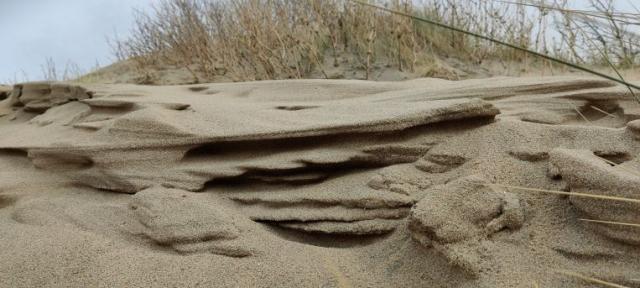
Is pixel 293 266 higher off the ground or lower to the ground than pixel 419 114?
lower

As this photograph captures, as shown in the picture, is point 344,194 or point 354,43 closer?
point 344,194

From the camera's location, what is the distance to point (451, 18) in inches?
205

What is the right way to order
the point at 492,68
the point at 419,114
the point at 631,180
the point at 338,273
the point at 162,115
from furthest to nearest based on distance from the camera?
the point at 492,68 < the point at 162,115 < the point at 419,114 < the point at 338,273 < the point at 631,180

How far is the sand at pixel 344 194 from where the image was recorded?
1268 millimetres

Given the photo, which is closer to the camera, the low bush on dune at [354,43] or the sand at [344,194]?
the sand at [344,194]

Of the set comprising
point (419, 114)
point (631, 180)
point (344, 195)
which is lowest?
point (344, 195)

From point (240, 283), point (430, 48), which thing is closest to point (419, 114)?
point (240, 283)

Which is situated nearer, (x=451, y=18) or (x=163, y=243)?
(x=163, y=243)

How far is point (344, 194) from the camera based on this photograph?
161cm

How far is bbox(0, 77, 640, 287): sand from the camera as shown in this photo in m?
1.27

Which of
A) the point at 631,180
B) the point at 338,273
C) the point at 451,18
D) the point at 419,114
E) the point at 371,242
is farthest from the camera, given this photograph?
the point at 451,18

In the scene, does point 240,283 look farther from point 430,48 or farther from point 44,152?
point 430,48

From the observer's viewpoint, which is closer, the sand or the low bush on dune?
the sand

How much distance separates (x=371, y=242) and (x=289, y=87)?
1.23 metres
